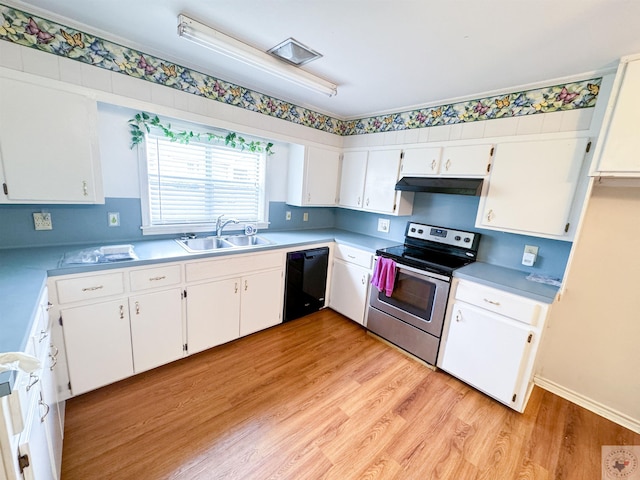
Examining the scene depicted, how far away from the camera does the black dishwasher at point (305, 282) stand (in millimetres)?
2812

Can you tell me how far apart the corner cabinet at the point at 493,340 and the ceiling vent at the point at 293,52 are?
2.02 m

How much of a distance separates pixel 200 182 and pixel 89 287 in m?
1.31

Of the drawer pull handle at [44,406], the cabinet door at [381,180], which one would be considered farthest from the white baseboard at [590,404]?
the drawer pull handle at [44,406]

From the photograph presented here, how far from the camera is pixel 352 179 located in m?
3.31

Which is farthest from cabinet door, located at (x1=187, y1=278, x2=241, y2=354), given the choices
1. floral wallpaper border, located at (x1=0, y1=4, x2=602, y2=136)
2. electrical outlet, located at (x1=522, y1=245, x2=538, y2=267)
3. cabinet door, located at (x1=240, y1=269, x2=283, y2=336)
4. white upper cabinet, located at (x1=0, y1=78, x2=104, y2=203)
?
electrical outlet, located at (x1=522, y1=245, x2=538, y2=267)

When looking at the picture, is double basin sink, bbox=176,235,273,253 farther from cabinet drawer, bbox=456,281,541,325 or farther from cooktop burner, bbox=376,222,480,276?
cabinet drawer, bbox=456,281,541,325

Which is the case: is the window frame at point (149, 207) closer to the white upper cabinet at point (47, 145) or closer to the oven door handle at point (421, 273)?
the white upper cabinet at point (47, 145)

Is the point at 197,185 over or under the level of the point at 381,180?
under

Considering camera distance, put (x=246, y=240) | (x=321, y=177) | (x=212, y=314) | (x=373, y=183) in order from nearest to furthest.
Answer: (x=212, y=314) → (x=246, y=240) → (x=373, y=183) → (x=321, y=177)

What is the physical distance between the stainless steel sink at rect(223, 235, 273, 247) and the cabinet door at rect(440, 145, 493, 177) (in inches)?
72.8

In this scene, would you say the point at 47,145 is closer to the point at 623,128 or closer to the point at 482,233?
the point at 482,233

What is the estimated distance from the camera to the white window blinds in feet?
7.78

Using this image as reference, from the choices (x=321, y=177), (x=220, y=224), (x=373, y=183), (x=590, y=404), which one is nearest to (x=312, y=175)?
(x=321, y=177)

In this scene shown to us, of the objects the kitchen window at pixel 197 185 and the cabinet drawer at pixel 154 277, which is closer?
the cabinet drawer at pixel 154 277
